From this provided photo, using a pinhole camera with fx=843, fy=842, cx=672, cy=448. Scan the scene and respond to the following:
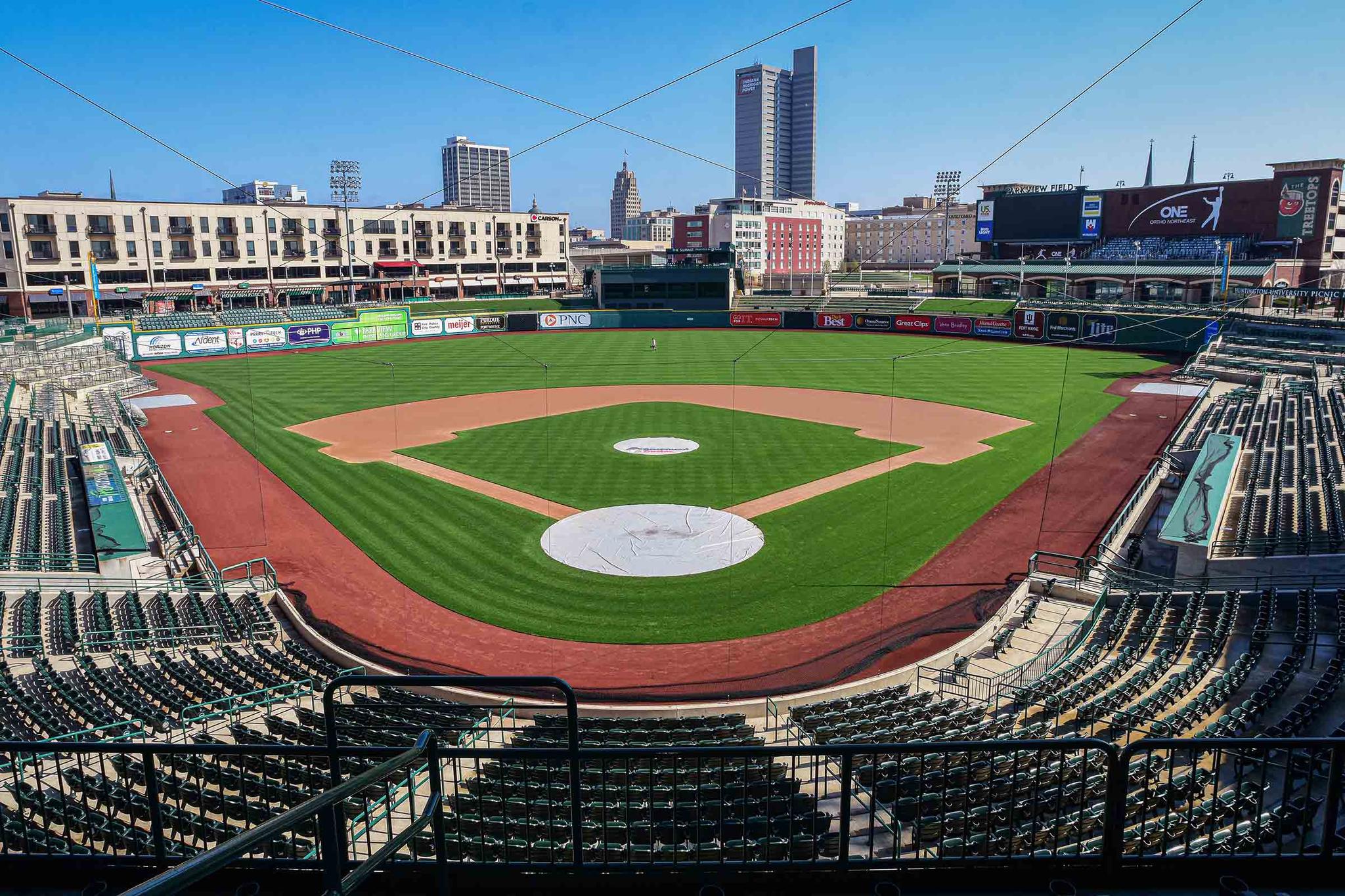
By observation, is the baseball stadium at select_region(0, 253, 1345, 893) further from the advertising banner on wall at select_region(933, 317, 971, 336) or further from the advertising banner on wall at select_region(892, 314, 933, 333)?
the advertising banner on wall at select_region(892, 314, 933, 333)

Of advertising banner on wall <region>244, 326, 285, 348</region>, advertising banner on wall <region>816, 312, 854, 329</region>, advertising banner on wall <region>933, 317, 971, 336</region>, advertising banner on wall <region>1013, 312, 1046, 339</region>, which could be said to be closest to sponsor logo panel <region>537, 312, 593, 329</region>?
advertising banner on wall <region>816, 312, 854, 329</region>

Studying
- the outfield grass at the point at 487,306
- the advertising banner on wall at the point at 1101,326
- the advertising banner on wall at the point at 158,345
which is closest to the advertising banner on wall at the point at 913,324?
the advertising banner on wall at the point at 1101,326

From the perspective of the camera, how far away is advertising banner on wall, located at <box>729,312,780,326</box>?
84.9m

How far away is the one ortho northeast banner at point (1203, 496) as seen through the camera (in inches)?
821

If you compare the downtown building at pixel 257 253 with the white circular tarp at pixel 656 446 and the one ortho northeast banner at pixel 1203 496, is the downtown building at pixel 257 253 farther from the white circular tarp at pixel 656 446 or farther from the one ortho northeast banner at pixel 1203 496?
the one ortho northeast banner at pixel 1203 496

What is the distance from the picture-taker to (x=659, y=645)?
60.0ft

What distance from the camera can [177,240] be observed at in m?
86.2

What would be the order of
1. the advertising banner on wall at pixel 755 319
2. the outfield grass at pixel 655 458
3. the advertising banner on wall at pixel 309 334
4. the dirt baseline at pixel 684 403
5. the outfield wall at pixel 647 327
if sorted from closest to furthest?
the outfield grass at pixel 655 458 < the dirt baseline at pixel 684 403 < the outfield wall at pixel 647 327 < the advertising banner on wall at pixel 309 334 < the advertising banner on wall at pixel 755 319

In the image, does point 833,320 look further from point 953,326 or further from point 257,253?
point 257,253

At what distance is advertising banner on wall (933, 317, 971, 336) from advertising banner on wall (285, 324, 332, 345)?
177 feet

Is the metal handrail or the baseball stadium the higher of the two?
the metal handrail

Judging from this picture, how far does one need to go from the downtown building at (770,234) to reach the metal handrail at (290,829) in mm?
133367

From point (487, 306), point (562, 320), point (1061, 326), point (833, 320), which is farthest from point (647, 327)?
point (1061, 326)


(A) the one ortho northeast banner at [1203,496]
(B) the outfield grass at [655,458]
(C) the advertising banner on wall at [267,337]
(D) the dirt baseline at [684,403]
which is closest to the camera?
(A) the one ortho northeast banner at [1203,496]
